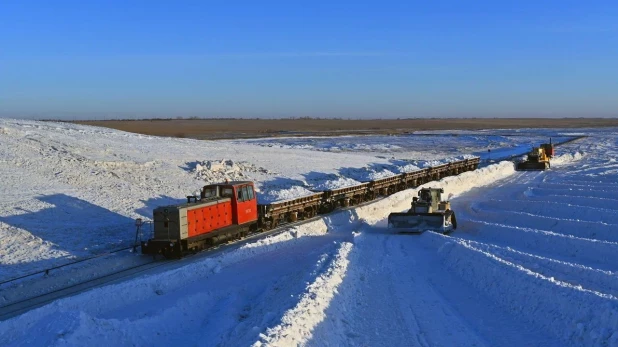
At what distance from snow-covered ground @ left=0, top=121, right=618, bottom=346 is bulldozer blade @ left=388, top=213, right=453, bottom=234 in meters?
0.92

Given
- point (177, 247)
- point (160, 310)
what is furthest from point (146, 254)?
point (160, 310)

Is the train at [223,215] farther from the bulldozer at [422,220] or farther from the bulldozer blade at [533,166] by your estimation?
the bulldozer blade at [533,166]

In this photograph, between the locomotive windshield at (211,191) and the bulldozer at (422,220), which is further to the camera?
the bulldozer at (422,220)

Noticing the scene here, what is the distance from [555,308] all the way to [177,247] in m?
13.3

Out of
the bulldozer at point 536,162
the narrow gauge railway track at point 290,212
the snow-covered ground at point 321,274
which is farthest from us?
the bulldozer at point 536,162

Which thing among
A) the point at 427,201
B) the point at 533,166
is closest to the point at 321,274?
the point at 427,201

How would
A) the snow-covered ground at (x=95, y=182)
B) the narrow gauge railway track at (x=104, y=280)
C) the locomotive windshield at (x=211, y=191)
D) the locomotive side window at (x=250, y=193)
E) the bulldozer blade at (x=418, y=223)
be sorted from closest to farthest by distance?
the narrow gauge railway track at (x=104, y=280)
the snow-covered ground at (x=95, y=182)
the locomotive windshield at (x=211, y=191)
the locomotive side window at (x=250, y=193)
the bulldozer blade at (x=418, y=223)

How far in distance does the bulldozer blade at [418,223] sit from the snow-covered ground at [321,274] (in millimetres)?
919

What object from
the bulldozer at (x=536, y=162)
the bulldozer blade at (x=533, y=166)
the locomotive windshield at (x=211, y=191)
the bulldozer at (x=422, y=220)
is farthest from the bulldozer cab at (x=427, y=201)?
the bulldozer at (x=536, y=162)

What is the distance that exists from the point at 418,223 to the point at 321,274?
11951mm

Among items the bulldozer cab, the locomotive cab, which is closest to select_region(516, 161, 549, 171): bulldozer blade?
the bulldozer cab

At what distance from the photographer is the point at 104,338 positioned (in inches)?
498

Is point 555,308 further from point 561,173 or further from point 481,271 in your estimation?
point 561,173

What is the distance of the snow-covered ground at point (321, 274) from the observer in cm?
1287
